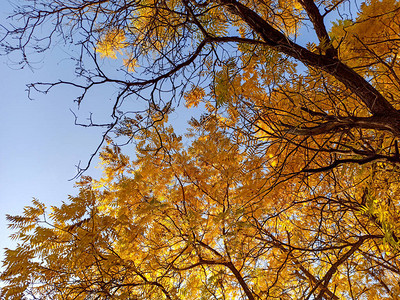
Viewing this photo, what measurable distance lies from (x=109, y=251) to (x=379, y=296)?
356 cm

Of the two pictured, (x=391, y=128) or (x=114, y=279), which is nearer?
(x=391, y=128)

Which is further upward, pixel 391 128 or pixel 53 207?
pixel 53 207

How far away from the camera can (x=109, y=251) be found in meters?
2.88

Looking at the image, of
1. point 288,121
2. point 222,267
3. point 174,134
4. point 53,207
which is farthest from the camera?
point 174,134

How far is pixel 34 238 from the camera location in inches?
101

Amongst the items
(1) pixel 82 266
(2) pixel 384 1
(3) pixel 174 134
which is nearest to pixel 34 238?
(1) pixel 82 266

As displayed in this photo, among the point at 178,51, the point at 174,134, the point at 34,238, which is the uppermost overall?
the point at 174,134

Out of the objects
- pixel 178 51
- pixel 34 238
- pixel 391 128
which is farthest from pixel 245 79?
pixel 34 238

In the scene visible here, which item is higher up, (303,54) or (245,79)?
(245,79)

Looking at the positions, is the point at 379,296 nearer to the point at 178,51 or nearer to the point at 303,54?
the point at 303,54

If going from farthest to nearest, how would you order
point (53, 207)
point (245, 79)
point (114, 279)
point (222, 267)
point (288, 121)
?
1. point (222, 267)
2. point (245, 79)
3. point (53, 207)
4. point (114, 279)
5. point (288, 121)

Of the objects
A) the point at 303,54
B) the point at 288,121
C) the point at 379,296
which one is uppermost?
the point at 303,54

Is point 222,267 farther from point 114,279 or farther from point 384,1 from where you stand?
point 384,1

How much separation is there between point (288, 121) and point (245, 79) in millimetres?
1299
